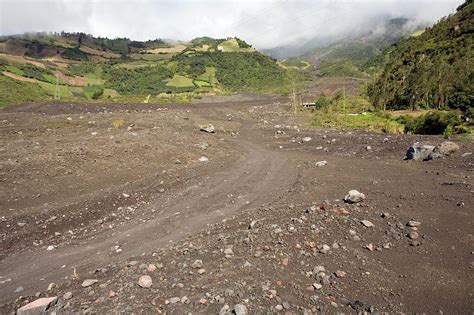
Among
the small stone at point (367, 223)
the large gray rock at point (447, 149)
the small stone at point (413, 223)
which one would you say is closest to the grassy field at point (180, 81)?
the large gray rock at point (447, 149)

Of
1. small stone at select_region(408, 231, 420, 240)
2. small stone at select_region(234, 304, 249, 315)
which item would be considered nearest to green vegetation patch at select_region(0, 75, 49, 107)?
small stone at select_region(234, 304, 249, 315)

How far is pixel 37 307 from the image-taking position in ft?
23.2

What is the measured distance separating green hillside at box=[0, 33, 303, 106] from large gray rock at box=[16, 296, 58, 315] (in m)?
82.9

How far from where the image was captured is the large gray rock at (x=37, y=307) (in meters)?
7.04

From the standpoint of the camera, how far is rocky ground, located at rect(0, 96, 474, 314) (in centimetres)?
709

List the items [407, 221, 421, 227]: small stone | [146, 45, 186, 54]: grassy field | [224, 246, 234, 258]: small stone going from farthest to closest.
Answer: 1. [146, 45, 186, 54]: grassy field
2. [407, 221, 421, 227]: small stone
3. [224, 246, 234, 258]: small stone

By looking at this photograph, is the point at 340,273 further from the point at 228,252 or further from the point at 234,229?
the point at 234,229

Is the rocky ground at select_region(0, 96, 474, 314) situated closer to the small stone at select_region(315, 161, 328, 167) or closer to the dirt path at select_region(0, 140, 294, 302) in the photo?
the dirt path at select_region(0, 140, 294, 302)

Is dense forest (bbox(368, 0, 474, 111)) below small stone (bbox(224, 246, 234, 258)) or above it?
above

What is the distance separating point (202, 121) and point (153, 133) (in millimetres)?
9994

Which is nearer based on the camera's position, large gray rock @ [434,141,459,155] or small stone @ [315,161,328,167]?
large gray rock @ [434,141,459,155]

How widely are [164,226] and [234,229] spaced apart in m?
2.35

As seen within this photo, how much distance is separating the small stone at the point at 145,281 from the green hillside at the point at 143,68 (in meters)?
83.2

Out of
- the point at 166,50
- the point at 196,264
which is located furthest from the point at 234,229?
the point at 166,50
